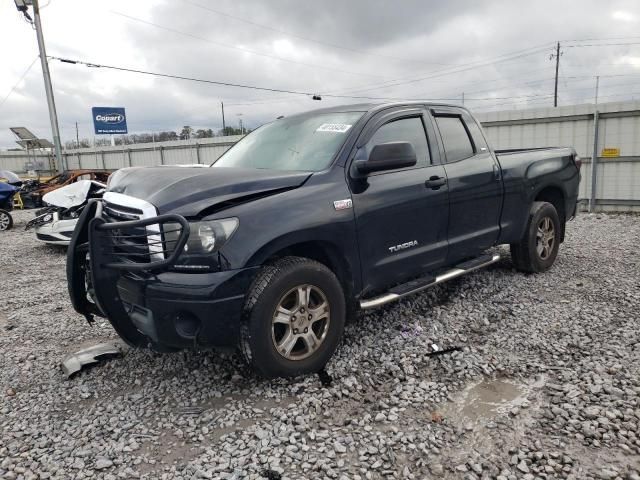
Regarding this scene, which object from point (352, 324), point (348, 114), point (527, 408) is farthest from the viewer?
point (352, 324)

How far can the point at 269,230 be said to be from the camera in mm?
2932

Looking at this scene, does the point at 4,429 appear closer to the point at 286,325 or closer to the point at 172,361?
the point at 172,361

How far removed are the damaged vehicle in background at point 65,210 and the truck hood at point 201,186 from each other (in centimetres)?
576

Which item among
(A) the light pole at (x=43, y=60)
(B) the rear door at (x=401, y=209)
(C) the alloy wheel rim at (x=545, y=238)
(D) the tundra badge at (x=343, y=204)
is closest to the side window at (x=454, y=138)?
(B) the rear door at (x=401, y=209)

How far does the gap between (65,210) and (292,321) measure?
24.0 feet

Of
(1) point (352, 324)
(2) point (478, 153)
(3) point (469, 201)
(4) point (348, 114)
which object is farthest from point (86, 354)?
(2) point (478, 153)

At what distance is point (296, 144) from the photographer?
3.91 meters

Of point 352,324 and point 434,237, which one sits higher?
point 434,237

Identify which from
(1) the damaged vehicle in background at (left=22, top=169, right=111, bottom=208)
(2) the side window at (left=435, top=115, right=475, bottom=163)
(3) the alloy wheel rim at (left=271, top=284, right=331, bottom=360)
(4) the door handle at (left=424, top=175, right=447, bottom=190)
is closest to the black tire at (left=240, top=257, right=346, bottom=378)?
(3) the alloy wheel rim at (left=271, top=284, right=331, bottom=360)

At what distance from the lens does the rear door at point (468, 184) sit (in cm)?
428

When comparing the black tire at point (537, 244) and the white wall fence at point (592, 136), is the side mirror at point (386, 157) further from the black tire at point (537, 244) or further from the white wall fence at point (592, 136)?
the white wall fence at point (592, 136)

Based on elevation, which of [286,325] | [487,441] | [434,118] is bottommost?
[487,441]

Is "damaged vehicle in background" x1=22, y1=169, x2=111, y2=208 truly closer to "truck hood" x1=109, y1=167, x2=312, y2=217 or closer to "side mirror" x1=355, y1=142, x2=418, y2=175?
"truck hood" x1=109, y1=167, x2=312, y2=217

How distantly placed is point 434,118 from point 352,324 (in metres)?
2.05
